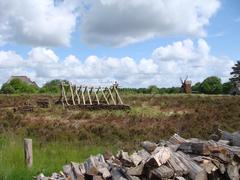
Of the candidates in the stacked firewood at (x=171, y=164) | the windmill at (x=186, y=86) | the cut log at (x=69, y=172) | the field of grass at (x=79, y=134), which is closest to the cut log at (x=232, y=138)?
the stacked firewood at (x=171, y=164)

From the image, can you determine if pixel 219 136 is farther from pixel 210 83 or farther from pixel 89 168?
pixel 210 83

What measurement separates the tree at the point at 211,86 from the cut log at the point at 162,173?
78055 millimetres

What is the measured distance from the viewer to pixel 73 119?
28.9 metres

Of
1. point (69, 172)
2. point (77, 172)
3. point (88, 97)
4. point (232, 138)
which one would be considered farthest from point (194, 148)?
point (88, 97)

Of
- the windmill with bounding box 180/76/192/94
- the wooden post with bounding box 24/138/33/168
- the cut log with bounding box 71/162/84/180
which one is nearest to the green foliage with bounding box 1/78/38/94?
the windmill with bounding box 180/76/192/94

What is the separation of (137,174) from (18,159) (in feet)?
16.9

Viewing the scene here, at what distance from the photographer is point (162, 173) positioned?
7.90 m

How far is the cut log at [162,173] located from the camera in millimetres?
7906

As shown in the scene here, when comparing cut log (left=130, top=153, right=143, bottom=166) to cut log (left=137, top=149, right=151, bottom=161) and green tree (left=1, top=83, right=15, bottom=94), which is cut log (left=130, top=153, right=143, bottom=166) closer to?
cut log (left=137, top=149, right=151, bottom=161)

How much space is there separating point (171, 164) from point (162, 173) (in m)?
0.38

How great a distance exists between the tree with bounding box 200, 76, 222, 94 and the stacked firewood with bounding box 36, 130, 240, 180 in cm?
7692

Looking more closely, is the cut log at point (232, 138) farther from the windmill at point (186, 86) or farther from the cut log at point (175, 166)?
the windmill at point (186, 86)

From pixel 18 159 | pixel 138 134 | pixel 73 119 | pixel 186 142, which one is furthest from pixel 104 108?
pixel 186 142

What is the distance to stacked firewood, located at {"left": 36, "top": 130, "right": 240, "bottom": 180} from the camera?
26.7 ft
